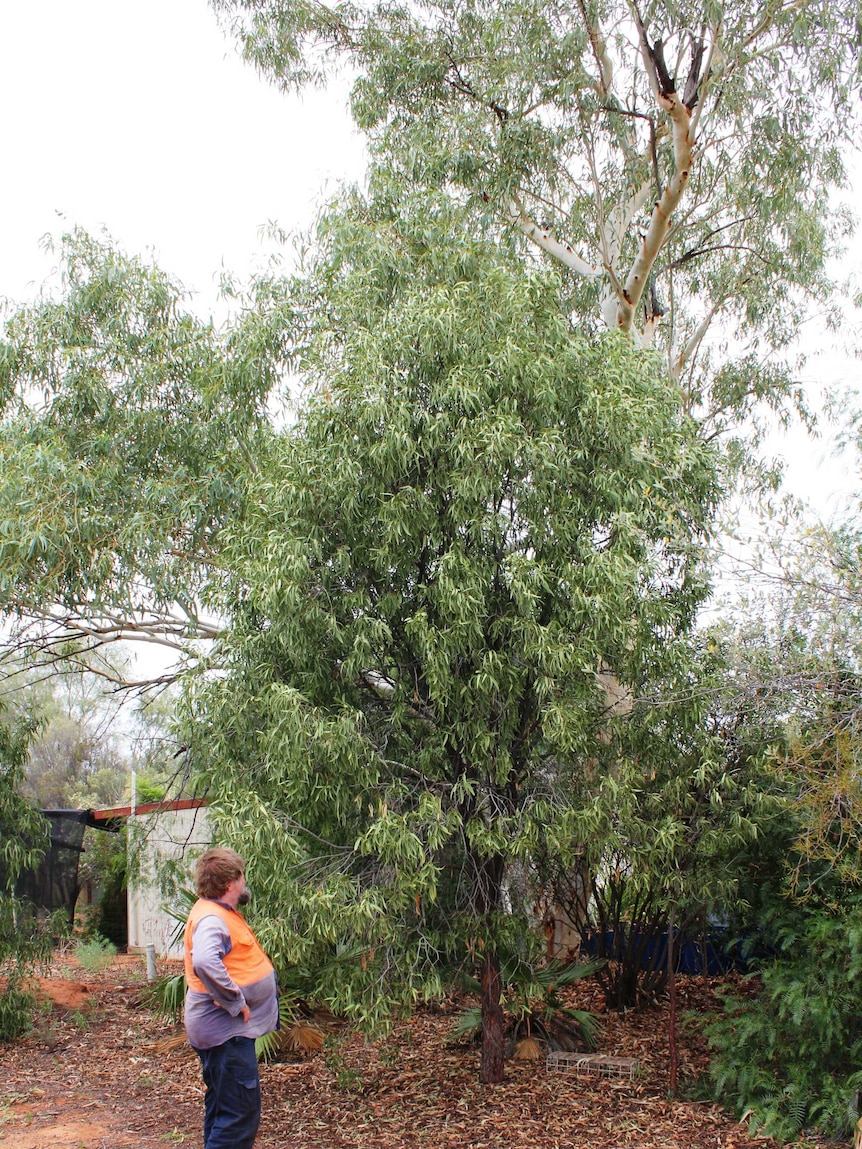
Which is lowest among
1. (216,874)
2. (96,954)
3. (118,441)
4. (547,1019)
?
(96,954)

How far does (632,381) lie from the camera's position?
6926mm

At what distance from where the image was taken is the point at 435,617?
6.45m

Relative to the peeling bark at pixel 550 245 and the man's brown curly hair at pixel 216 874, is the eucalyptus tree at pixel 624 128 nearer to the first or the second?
the peeling bark at pixel 550 245

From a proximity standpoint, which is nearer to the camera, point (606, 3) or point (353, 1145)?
point (353, 1145)

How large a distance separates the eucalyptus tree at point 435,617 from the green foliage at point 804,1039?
175 centimetres

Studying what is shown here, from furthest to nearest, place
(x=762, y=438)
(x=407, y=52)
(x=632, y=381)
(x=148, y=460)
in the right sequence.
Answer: (x=762, y=438)
(x=407, y=52)
(x=148, y=460)
(x=632, y=381)

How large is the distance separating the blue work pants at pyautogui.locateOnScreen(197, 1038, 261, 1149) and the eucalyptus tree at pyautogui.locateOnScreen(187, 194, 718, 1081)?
126 centimetres

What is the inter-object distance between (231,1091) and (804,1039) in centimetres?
387

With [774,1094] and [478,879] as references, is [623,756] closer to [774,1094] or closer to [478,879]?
[478,879]

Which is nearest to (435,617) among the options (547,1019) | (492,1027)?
(492,1027)

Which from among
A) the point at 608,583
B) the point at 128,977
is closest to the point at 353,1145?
the point at 608,583

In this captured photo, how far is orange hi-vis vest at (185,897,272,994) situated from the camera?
4484mm

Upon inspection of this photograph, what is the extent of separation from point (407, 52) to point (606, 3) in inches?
102

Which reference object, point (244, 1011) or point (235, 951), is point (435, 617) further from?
point (244, 1011)
